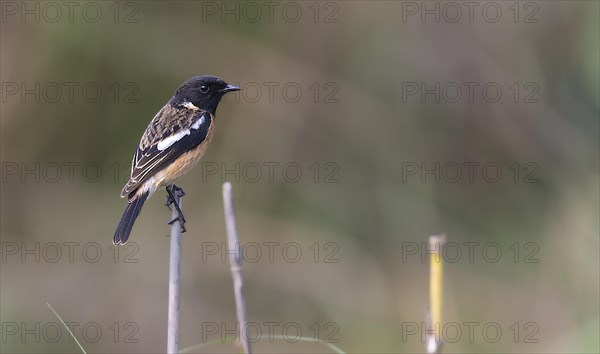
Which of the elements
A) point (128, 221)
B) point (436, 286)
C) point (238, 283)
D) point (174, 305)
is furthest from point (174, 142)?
point (436, 286)

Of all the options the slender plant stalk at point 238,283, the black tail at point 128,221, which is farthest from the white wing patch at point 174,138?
the slender plant stalk at point 238,283

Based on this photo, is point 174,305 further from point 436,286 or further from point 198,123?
point 198,123

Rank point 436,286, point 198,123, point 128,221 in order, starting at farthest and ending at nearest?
point 198,123 < point 128,221 < point 436,286

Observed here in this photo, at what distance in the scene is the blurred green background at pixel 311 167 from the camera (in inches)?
293

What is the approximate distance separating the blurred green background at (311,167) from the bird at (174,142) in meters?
2.02

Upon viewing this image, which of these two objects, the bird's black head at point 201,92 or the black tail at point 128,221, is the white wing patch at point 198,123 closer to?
the bird's black head at point 201,92

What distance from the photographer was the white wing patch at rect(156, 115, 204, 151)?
211 inches

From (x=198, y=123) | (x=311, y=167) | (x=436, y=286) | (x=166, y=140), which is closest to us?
(x=436, y=286)

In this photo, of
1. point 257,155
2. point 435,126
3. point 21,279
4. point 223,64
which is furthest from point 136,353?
point 435,126

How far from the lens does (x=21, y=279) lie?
7637 millimetres

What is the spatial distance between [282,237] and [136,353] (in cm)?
168

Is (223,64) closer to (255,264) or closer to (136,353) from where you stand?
(255,264)

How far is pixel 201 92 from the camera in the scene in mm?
5641

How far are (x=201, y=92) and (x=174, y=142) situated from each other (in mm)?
431
